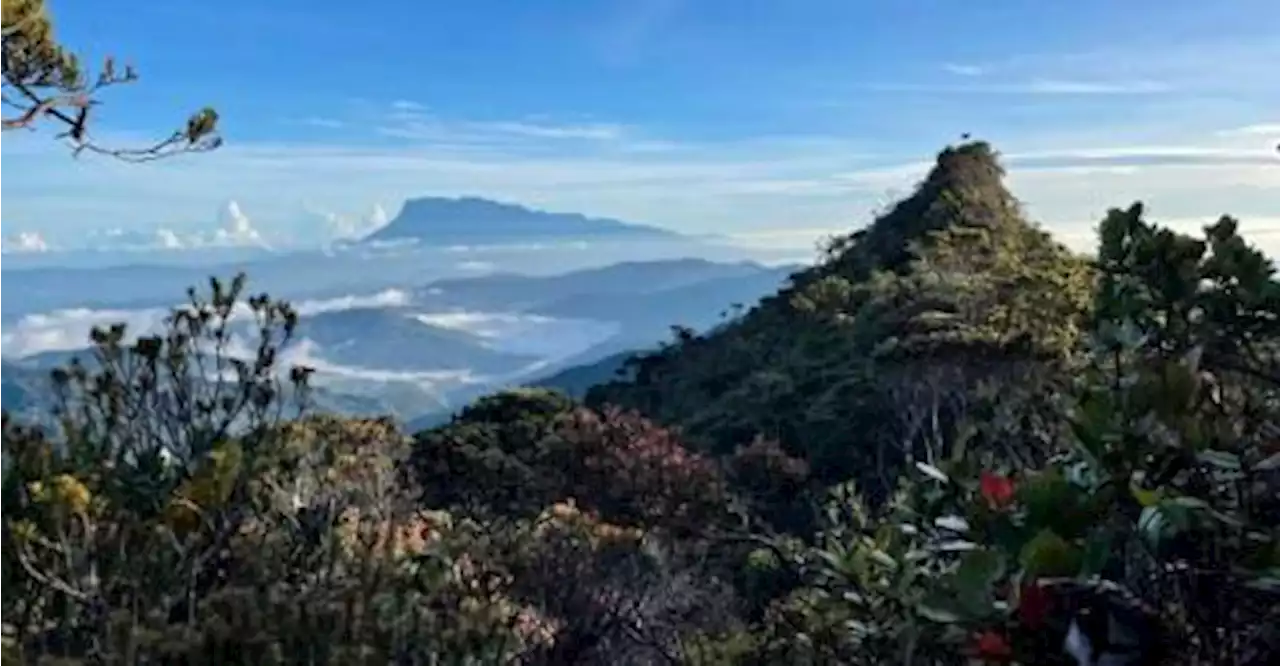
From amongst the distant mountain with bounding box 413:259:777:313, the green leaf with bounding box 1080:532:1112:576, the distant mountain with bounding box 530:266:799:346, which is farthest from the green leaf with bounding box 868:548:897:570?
the distant mountain with bounding box 413:259:777:313

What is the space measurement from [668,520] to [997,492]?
9.74 m

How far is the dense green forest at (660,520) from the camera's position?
1.63 meters

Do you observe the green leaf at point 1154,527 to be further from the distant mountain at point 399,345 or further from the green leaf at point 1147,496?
the distant mountain at point 399,345

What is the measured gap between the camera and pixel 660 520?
11508mm

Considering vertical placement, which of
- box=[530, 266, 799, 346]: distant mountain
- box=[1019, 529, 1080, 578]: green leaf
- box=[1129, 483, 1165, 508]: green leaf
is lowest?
box=[530, 266, 799, 346]: distant mountain

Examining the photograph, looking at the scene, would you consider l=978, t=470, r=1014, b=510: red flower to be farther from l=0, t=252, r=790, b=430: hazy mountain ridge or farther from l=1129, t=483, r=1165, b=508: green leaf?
l=0, t=252, r=790, b=430: hazy mountain ridge

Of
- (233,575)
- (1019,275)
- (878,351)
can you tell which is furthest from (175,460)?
(1019,275)

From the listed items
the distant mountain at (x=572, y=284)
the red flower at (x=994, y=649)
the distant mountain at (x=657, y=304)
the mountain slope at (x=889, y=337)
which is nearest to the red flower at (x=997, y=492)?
the red flower at (x=994, y=649)

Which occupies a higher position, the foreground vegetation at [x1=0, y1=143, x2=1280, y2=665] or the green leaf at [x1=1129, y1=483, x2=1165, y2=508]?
the green leaf at [x1=1129, y1=483, x2=1165, y2=508]

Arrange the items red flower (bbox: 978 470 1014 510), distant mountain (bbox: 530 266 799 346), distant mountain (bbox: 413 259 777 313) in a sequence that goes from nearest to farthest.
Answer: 1. red flower (bbox: 978 470 1014 510)
2. distant mountain (bbox: 530 266 799 346)
3. distant mountain (bbox: 413 259 777 313)

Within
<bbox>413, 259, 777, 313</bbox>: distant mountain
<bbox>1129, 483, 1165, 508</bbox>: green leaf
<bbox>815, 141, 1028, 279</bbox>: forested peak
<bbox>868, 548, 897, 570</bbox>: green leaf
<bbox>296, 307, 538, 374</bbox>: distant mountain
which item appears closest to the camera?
<bbox>1129, 483, 1165, 508</bbox>: green leaf

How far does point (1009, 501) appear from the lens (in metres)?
1.81

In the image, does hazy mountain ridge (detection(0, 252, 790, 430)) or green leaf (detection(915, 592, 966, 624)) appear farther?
hazy mountain ridge (detection(0, 252, 790, 430))

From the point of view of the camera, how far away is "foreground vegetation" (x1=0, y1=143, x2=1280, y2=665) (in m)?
1.63
